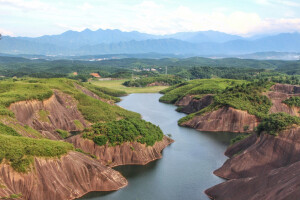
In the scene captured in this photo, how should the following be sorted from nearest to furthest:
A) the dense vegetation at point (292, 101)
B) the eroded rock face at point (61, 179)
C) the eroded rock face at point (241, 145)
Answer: the eroded rock face at point (61, 179) → the eroded rock face at point (241, 145) → the dense vegetation at point (292, 101)

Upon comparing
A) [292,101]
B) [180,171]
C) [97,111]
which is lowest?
[180,171]

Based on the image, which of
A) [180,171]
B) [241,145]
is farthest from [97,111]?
[241,145]

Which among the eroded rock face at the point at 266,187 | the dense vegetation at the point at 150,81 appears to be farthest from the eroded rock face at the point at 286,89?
the dense vegetation at the point at 150,81

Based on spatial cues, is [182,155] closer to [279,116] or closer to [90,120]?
[279,116]

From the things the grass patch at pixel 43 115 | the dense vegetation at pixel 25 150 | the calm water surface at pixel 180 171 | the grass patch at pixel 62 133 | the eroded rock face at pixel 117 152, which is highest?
the dense vegetation at pixel 25 150

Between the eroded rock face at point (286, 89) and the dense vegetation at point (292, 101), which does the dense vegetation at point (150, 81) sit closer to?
the eroded rock face at point (286, 89)

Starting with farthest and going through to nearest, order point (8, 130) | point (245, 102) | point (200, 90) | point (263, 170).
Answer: point (200, 90) → point (245, 102) → point (8, 130) → point (263, 170)

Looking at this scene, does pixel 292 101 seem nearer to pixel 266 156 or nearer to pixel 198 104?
pixel 198 104
